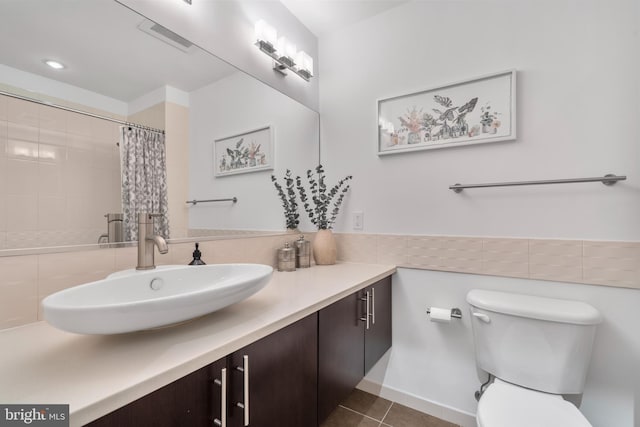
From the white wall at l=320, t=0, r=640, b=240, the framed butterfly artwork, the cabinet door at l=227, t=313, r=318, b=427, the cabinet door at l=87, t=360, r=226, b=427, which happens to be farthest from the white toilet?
the cabinet door at l=87, t=360, r=226, b=427

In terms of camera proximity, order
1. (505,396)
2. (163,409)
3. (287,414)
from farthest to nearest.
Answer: (505,396)
(287,414)
(163,409)

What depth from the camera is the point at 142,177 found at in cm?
111

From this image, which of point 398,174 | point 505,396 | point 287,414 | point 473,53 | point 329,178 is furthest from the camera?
point 329,178

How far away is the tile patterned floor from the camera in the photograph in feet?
5.05

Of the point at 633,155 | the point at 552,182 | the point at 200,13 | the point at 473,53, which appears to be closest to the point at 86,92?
the point at 200,13

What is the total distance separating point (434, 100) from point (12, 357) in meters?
1.86

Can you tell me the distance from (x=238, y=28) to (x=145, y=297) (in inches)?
53.1

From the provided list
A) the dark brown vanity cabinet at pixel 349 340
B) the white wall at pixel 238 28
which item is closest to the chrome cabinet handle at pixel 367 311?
the dark brown vanity cabinet at pixel 349 340

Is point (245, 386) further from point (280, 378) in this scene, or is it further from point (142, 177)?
point (142, 177)

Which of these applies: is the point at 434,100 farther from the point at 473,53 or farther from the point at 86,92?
the point at 86,92

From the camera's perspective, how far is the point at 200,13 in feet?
4.31

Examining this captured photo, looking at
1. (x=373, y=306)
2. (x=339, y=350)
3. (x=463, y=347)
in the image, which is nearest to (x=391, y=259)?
(x=373, y=306)

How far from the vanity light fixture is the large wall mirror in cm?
23

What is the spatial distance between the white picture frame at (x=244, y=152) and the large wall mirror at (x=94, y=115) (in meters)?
0.02
